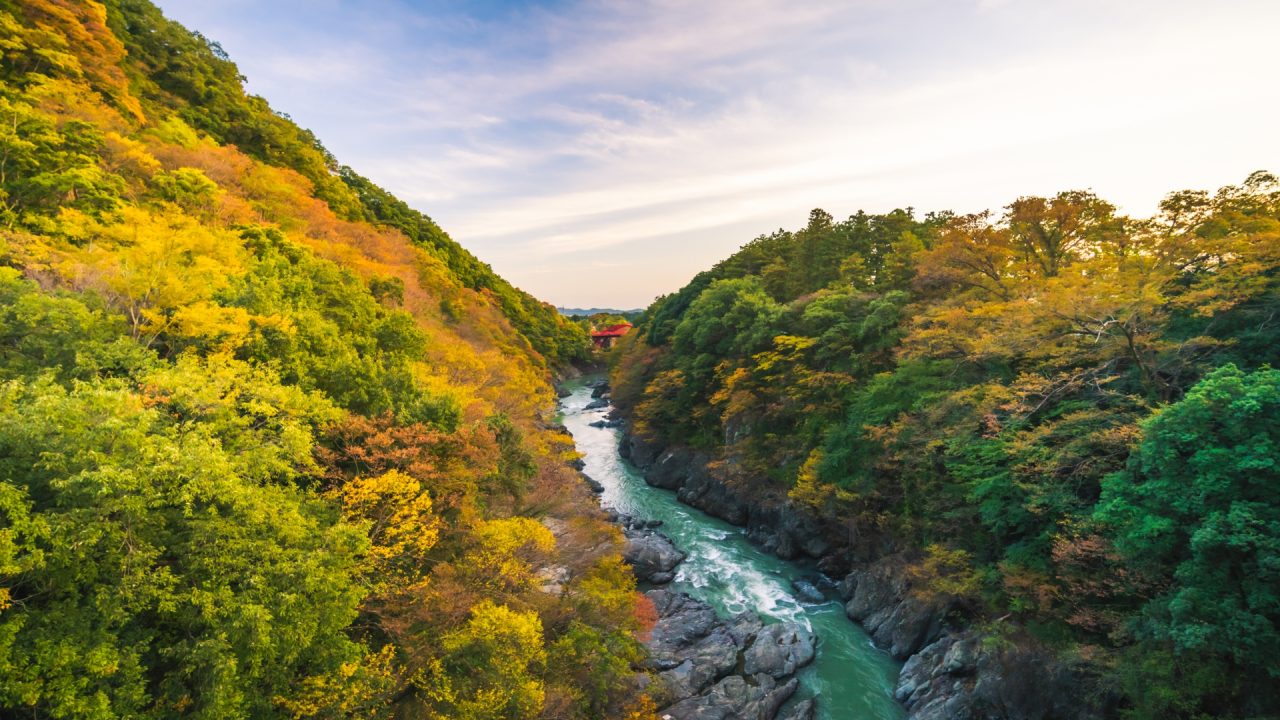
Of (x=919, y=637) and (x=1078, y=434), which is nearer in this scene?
(x=1078, y=434)

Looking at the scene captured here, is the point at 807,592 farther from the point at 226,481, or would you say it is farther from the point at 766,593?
the point at 226,481

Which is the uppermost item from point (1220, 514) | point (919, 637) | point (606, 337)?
point (606, 337)

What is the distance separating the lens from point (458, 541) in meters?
12.1

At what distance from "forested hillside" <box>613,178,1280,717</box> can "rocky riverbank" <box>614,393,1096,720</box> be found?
52 centimetres

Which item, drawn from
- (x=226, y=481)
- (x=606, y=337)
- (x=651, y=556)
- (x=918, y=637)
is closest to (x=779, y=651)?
(x=918, y=637)

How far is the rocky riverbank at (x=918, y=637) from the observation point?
1233cm

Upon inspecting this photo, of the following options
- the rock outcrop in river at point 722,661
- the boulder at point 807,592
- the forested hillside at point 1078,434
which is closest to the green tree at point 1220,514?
the forested hillside at point 1078,434

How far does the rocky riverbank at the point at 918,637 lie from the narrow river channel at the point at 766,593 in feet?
1.99

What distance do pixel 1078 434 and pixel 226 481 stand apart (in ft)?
61.2

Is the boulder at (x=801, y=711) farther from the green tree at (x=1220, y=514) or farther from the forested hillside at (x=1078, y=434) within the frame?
the green tree at (x=1220, y=514)

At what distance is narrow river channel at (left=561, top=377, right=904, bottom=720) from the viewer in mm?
14914

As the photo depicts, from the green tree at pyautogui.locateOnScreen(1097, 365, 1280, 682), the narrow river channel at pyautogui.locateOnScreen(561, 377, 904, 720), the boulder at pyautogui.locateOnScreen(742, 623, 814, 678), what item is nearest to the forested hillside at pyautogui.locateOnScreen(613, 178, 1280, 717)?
the green tree at pyautogui.locateOnScreen(1097, 365, 1280, 682)

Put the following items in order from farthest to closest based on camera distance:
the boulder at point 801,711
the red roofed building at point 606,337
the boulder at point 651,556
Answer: the red roofed building at point 606,337 → the boulder at point 651,556 → the boulder at point 801,711

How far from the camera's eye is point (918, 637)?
16125mm
